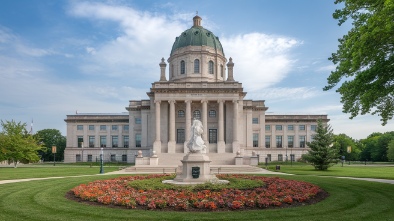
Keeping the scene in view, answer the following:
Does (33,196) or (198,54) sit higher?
(198,54)

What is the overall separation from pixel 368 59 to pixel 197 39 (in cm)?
5475

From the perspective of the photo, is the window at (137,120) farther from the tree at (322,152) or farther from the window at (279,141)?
the tree at (322,152)

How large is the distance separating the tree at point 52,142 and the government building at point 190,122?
36.5m

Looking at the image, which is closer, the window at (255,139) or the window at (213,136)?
the window at (213,136)

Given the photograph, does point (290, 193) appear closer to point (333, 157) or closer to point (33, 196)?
point (33, 196)

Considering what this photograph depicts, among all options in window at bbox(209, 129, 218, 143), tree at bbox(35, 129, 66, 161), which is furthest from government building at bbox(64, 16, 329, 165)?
tree at bbox(35, 129, 66, 161)

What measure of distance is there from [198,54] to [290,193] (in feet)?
178

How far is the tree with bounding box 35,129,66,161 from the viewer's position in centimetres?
10800

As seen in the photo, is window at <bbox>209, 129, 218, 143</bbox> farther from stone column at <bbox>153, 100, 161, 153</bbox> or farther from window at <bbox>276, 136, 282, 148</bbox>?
window at <bbox>276, 136, 282, 148</bbox>

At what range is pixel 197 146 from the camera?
2270 cm

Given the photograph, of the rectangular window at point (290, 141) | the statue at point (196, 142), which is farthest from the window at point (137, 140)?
the statue at point (196, 142)

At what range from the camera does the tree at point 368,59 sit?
15.3 meters

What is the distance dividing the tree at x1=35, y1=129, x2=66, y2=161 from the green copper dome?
60407 mm

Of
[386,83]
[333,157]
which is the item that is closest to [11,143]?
[333,157]
